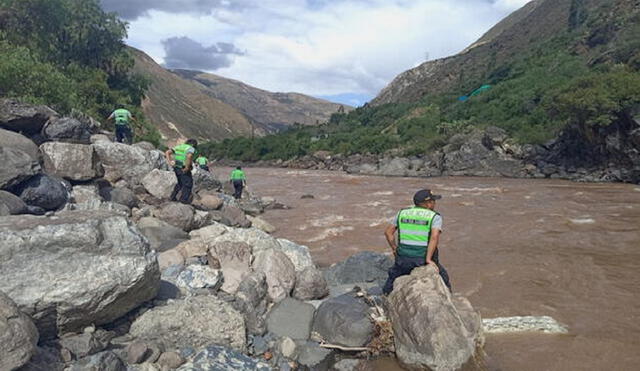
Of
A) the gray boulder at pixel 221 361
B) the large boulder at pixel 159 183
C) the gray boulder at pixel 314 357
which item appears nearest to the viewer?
the gray boulder at pixel 221 361

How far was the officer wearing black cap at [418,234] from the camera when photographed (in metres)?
6.21

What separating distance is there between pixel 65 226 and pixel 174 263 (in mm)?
2288

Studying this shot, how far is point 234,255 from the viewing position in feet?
25.0

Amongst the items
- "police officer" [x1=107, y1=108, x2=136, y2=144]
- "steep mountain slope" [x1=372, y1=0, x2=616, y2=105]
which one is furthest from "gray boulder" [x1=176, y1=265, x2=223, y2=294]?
"steep mountain slope" [x1=372, y1=0, x2=616, y2=105]

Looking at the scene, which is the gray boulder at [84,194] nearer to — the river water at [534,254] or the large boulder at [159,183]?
the large boulder at [159,183]

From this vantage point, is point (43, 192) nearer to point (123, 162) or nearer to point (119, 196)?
point (119, 196)

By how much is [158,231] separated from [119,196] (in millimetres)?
2177

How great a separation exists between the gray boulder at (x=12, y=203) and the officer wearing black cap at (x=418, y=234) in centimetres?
547

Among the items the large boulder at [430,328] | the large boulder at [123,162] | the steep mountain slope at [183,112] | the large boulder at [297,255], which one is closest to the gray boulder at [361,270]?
the large boulder at [297,255]

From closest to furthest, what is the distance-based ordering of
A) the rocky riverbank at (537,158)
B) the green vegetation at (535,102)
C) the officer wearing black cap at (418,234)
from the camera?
the officer wearing black cap at (418,234) < the rocky riverbank at (537,158) < the green vegetation at (535,102)

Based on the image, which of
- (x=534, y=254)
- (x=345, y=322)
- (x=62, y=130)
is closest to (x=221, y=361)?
(x=345, y=322)

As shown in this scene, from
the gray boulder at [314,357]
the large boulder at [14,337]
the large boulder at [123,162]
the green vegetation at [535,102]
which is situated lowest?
the gray boulder at [314,357]

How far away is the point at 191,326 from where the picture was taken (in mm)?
5641

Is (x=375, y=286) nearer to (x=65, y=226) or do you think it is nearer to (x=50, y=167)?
(x=65, y=226)
